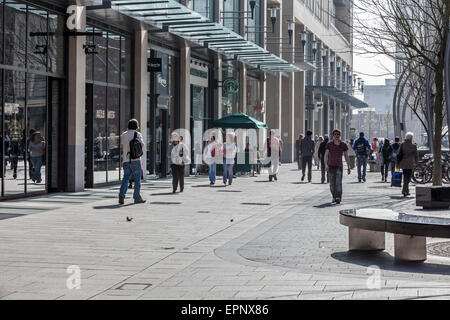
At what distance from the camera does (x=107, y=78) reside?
21.7m

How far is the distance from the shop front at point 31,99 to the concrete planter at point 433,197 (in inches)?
340

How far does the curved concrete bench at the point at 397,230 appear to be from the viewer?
8758 mm

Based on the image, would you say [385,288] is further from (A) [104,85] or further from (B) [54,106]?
(A) [104,85]

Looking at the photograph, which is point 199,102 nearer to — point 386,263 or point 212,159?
point 212,159

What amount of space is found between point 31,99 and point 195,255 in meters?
9.47

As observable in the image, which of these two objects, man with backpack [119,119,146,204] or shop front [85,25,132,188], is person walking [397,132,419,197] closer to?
man with backpack [119,119,146,204]

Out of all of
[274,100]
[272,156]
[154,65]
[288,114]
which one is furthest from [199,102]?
[288,114]

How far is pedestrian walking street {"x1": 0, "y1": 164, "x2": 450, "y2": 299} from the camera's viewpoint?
6.87m

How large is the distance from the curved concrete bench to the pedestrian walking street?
0.19 meters

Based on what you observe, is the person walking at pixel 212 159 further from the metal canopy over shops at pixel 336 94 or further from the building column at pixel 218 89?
the metal canopy over shops at pixel 336 94

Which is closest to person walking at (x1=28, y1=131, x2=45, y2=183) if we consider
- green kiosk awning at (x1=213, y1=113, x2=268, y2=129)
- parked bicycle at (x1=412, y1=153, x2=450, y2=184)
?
green kiosk awning at (x1=213, y1=113, x2=268, y2=129)

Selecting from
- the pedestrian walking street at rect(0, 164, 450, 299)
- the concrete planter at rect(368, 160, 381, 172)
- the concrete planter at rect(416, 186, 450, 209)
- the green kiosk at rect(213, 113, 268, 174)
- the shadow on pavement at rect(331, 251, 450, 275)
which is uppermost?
the green kiosk at rect(213, 113, 268, 174)

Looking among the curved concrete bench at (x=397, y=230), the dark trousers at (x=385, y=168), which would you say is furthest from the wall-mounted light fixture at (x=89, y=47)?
the dark trousers at (x=385, y=168)

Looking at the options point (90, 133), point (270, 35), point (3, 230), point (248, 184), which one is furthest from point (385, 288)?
point (270, 35)
